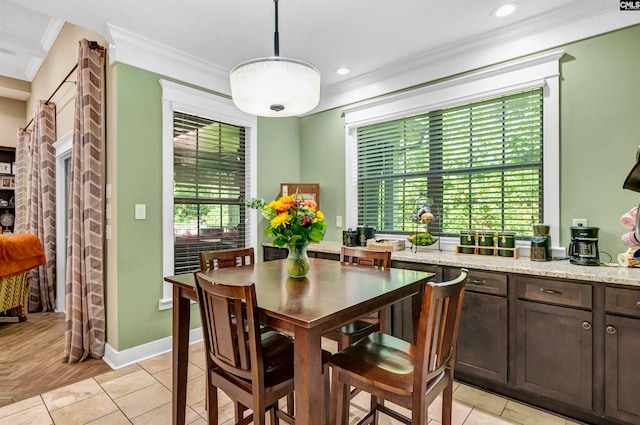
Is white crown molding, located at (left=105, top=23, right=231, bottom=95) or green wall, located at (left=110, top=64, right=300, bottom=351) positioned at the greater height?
white crown molding, located at (left=105, top=23, right=231, bottom=95)

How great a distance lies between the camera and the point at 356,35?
9.24ft

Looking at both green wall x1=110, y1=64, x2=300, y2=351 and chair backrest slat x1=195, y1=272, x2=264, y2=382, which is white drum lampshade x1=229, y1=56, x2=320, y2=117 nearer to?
chair backrest slat x1=195, y1=272, x2=264, y2=382

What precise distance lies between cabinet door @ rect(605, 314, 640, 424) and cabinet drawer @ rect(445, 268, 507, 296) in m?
0.56

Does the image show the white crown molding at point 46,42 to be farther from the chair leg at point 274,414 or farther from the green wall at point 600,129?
the green wall at point 600,129

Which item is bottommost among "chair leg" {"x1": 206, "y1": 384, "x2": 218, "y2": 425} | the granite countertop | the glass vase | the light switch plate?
"chair leg" {"x1": 206, "y1": 384, "x2": 218, "y2": 425}

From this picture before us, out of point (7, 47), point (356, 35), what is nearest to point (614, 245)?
point (356, 35)

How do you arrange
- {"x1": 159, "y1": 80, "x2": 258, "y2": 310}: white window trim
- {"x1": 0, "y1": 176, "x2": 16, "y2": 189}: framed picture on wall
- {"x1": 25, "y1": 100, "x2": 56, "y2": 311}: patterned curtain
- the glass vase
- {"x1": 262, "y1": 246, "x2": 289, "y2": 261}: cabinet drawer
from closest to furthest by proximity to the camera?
1. the glass vase
2. {"x1": 159, "y1": 80, "x2": 258, "y2": 310}: white window trim
3. {"x1": 262, "y1": 246, "x2": 289, "y2": 261}: cabinet drawer
4. {"x1": 25, "y1": 100, "x2": 56, "y2": 311}: patterned curtain
5. {"x1": 0, "y1": 176, "x2": 16, "y2": 189}: framed picture on wall

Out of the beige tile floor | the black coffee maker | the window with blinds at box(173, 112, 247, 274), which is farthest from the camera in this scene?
the window with blinds at box(173, 112, 247, 274)

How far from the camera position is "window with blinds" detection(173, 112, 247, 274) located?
3242 mm

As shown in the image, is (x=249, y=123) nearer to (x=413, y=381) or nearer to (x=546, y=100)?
(x=546, y=100)

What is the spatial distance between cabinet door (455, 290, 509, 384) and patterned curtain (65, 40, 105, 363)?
2.99 meters

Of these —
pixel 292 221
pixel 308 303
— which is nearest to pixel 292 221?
pixel 292 221

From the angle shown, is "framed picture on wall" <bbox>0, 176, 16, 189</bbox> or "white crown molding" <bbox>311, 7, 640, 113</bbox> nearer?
"white crown molding" <bbox>311, 7, 640, 113</bbox>

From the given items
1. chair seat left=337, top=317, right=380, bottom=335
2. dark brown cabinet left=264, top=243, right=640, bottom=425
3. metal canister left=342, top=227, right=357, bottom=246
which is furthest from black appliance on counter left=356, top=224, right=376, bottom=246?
chair seat left=337, top=317, right=380, bottom=335
